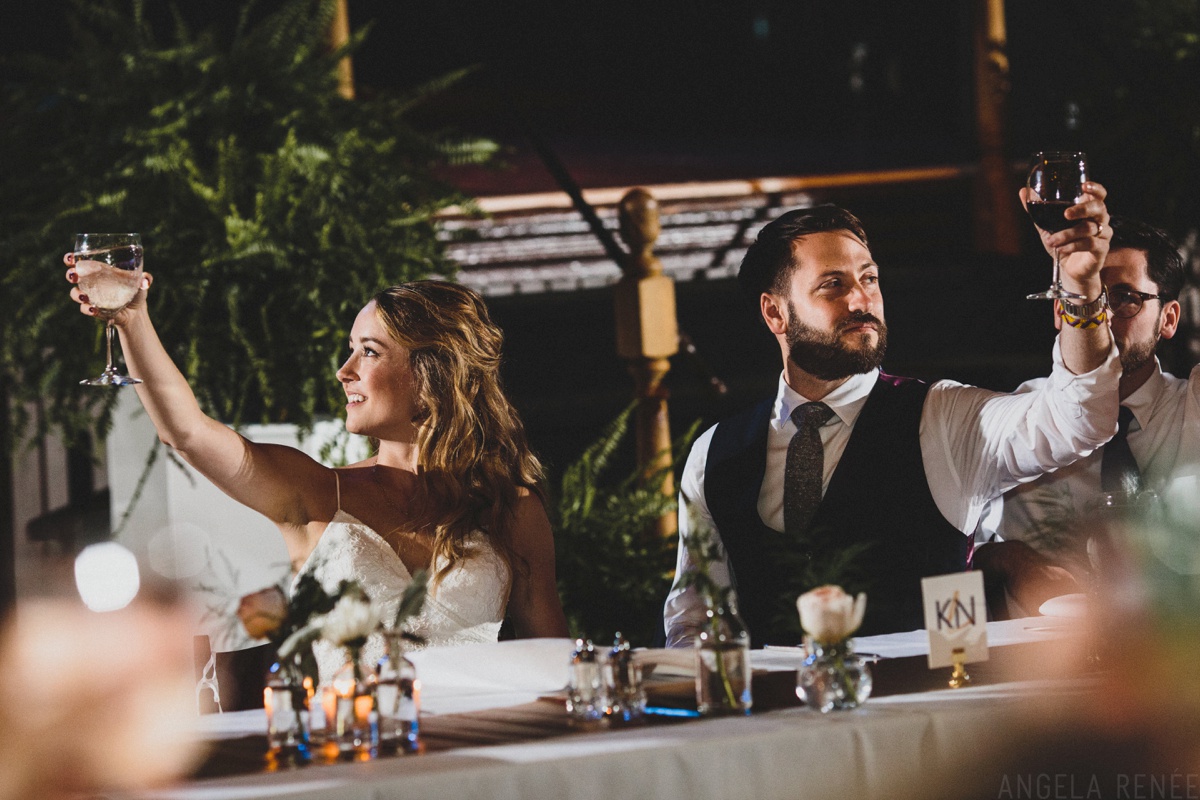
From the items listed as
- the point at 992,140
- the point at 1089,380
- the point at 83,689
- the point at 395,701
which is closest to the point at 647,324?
the point at 1089,380

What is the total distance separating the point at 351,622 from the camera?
1554mm

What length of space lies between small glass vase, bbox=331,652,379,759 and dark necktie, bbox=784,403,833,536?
1.19m

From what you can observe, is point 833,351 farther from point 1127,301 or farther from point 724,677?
point 724,677

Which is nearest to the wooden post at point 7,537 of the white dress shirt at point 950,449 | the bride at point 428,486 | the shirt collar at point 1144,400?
the bride at point 428,486

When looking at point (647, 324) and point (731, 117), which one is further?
point (731, 117)

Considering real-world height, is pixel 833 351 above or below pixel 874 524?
above

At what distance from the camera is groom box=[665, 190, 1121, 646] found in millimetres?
2514

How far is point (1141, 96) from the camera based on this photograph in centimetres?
452

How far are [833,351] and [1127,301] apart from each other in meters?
0.60

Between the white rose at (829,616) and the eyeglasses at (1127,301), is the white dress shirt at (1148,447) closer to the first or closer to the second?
the eyeglasses at (1127,301)

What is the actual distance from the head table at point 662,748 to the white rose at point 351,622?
145 mm

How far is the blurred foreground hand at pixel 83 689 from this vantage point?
0.96 metres

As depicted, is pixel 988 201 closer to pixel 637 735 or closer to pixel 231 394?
pixel 231 394

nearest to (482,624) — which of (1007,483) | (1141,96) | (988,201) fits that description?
(1007,483)
